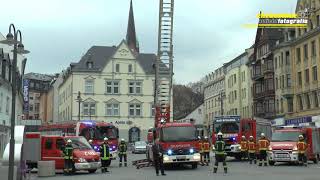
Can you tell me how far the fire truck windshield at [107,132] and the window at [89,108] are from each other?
4657 centimetres

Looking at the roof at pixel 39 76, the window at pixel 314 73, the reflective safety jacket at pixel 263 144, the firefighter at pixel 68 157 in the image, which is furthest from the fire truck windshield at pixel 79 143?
the roof at pixel 39 76

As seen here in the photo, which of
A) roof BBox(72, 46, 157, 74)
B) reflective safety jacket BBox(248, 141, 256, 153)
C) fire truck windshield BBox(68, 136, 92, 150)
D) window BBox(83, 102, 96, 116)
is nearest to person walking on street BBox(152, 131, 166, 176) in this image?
fire truck windshield BBox(68, 136, 92, 150)

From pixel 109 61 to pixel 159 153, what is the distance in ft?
205

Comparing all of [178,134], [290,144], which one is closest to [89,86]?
[290,144]

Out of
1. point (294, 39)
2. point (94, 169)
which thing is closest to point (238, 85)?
point (294, 39)

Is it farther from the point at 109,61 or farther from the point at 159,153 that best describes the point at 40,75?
the point at 159,153

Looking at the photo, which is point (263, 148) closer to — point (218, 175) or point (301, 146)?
point (301, 146)

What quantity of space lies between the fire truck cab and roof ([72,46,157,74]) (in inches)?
2292

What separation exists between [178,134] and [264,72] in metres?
50.1

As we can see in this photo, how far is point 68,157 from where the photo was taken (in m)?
26.0

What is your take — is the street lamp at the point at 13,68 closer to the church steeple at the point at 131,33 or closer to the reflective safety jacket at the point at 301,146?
the reflective safety jacket at the point at 301,146

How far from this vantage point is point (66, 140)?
90.1 feet

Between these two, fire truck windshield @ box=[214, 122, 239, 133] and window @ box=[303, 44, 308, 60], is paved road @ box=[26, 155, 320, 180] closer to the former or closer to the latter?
fire truck windshield @ box=[214, 122, 239, 133]

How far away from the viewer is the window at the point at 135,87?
8625cm
